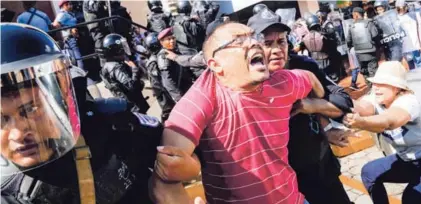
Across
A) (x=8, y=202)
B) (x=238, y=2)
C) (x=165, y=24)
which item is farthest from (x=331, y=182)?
(x=238, y=2)

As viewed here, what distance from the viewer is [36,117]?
1.30 meters

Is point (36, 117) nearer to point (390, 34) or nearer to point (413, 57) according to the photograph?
point (413, 57)

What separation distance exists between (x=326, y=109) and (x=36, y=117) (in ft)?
4.71

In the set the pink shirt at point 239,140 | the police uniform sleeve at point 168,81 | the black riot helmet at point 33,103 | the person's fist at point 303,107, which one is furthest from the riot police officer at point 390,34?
the black riot helmet at point 33,103

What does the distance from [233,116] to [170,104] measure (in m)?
4.11

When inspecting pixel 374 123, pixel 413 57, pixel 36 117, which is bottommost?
pixel 413 57

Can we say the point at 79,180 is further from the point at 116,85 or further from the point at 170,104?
the point at 170,104

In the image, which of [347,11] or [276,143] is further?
[347,11]

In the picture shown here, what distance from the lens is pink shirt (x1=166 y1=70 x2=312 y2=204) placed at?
1.76 m

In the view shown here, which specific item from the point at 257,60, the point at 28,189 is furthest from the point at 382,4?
the point at 28,189

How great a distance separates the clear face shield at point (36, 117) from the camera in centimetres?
126

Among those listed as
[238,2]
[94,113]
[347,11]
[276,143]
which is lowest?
[347,11]

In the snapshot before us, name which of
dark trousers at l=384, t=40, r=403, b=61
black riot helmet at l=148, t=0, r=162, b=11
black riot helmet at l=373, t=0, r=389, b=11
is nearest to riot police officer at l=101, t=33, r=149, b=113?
black riot helmet at l=148, t=0, r=162, b=11

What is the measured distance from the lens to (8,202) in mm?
1314
